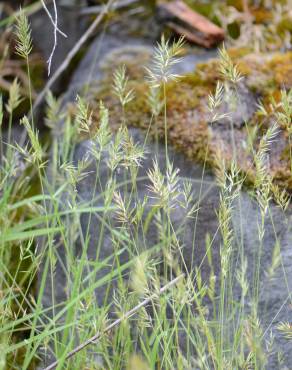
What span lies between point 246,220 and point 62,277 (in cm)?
65

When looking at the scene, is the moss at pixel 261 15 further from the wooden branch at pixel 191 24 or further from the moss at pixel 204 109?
the moss at pixel 204 109

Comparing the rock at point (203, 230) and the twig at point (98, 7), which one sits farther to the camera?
the twig at point (98, 7)

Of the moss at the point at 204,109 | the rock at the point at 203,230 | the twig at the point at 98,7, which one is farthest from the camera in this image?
the twig at the point at 98,7

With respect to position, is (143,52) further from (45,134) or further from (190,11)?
(45,134)

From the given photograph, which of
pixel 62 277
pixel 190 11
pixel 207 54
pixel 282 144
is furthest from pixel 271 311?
pixel 190 11

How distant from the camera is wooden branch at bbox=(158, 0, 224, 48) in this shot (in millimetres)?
2641

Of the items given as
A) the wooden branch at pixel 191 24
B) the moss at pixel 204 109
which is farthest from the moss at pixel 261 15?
the moss at pixel 204 109

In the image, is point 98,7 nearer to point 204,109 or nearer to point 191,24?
point 191,24

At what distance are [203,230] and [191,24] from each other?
40.8 inches

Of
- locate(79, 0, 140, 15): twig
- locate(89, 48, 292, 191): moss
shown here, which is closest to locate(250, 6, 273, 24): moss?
locate(89, 48, 292, 191): moss

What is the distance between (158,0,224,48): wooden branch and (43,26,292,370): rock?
0.17 metres

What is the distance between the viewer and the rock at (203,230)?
173cm

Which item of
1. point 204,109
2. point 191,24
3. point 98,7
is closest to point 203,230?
point 204,109

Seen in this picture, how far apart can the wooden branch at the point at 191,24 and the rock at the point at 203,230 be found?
17 cm
